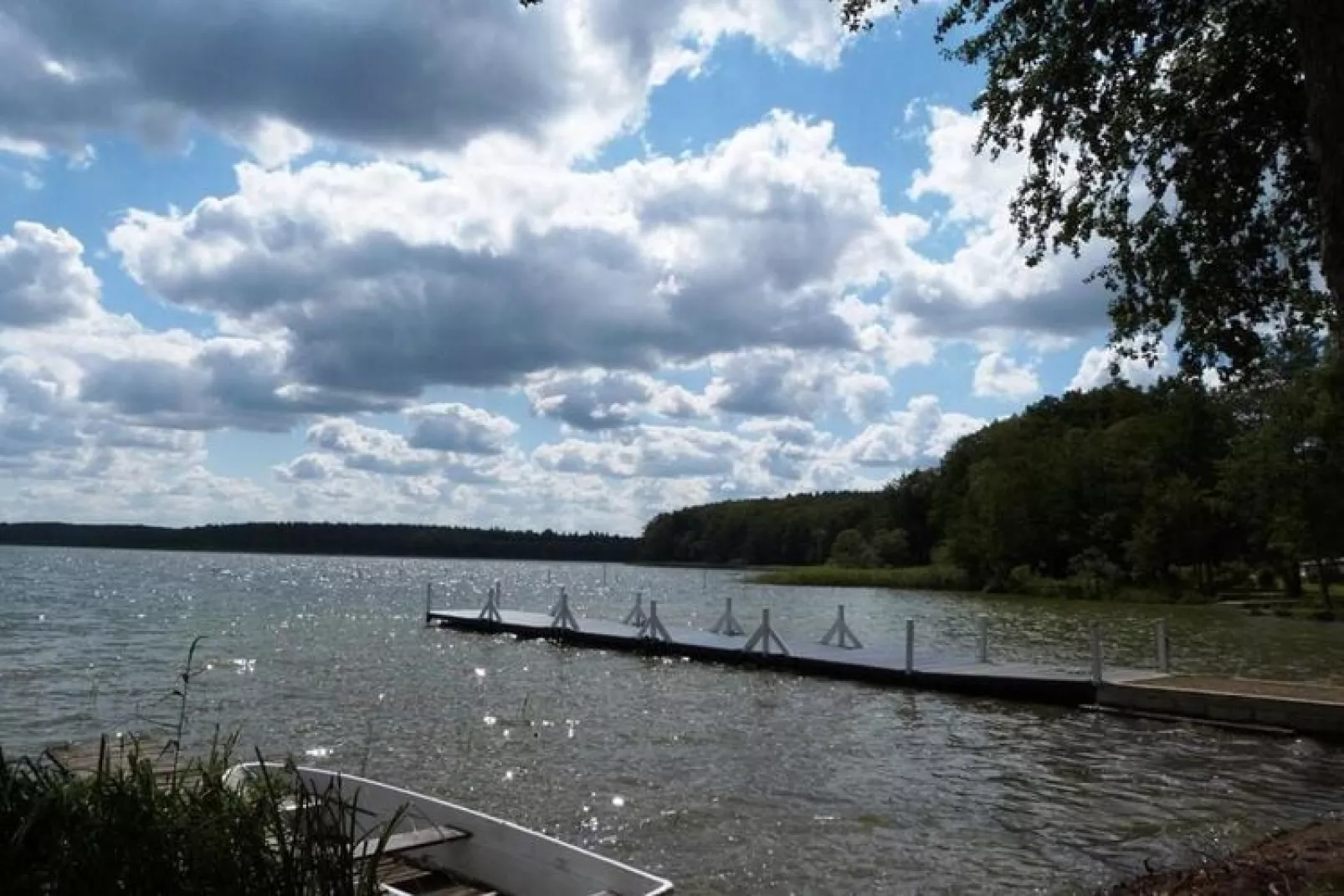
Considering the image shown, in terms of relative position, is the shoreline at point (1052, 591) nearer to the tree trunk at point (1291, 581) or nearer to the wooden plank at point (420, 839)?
the tree trunk at point (1291, 581)

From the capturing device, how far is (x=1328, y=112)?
5859 mm

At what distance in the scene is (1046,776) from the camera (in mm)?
13602

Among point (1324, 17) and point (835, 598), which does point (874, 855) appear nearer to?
point (1324, 17)

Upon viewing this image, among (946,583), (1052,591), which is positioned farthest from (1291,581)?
(946,583)

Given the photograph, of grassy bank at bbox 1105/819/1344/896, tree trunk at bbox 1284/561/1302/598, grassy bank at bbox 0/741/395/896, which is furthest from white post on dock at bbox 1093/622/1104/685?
tree trunk at bbox 1284/561/1302/598

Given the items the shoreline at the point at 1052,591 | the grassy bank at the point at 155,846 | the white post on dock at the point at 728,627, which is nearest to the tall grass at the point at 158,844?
the grassy bank at the point at 155,846

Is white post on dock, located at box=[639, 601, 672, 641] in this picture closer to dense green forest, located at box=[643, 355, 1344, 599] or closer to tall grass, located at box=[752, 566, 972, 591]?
dense green forest, located at box=[643, 355, 1344, 599]

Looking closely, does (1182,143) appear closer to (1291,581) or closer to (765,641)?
(765,641)

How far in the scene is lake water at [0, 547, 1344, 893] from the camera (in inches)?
407

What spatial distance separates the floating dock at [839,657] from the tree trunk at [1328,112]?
578 inches

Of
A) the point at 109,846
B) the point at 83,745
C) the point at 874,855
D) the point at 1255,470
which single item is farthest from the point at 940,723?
the point at 1255,470

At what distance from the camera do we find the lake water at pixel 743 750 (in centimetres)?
1033

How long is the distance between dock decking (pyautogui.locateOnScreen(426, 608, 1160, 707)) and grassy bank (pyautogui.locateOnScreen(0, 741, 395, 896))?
18.0m

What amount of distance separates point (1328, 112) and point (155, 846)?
6.83 m
